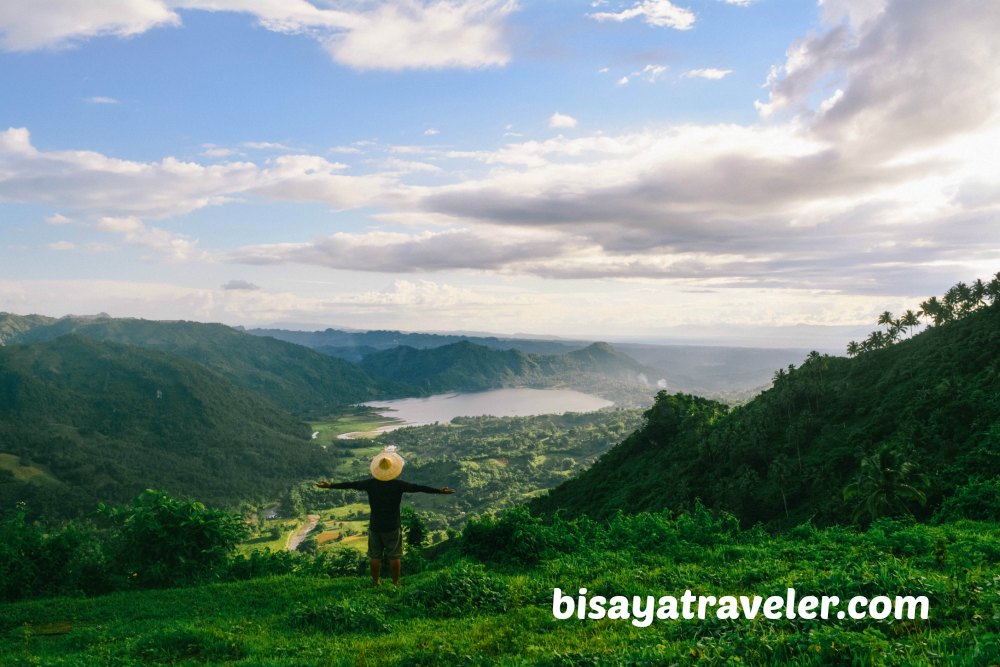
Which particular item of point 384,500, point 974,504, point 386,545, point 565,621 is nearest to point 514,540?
point 386,545

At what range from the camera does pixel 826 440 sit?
213 ft

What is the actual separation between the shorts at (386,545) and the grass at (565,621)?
83cm

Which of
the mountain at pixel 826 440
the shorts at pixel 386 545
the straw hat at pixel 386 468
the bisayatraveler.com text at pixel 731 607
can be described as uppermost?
the straw hat at pixel 386 468

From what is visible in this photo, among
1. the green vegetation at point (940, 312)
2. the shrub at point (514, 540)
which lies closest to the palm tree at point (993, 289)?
the green vegetation at point (940, 312)

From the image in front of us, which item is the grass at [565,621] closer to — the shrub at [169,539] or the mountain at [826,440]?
the shrub at [169,539]

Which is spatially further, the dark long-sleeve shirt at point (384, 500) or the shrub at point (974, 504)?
the shrub at point (974, 504)

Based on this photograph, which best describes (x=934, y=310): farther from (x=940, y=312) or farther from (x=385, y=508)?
(x=385, y=508)

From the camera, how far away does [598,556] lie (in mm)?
13953

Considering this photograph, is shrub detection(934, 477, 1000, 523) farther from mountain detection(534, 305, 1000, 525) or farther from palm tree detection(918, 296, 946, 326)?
palm tree detection(918, 296, 946, 326)

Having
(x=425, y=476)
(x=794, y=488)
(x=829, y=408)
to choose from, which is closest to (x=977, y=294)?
(x=829, y=408)

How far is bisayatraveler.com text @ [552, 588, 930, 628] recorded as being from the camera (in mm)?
7855

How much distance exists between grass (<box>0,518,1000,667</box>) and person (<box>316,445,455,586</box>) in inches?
30.7

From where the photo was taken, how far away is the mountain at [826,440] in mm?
42531

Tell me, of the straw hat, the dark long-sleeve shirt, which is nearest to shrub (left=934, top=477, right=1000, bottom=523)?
the dark long-sleeve shirt
